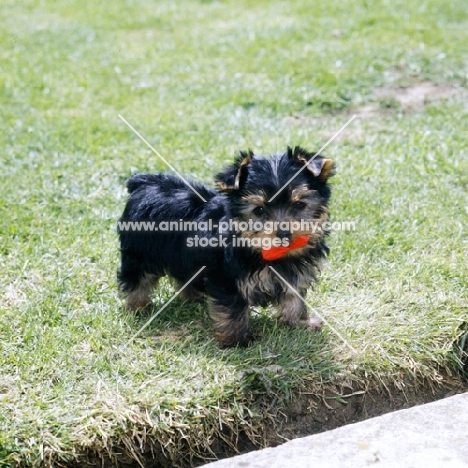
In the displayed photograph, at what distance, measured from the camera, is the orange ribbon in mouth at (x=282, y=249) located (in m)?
4.19

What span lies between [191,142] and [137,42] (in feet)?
13.4

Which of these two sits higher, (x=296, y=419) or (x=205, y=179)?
(x=205, y=179)

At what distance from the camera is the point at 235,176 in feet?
13.6

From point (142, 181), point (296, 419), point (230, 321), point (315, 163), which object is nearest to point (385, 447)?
point (296, 419)

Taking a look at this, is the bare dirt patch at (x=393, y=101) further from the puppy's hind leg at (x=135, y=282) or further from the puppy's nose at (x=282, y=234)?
the puppy's nose at (x=282, y=234)

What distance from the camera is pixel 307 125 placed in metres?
7.98

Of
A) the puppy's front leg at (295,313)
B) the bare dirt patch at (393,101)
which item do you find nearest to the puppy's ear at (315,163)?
the puppy's front leg at (295,313)

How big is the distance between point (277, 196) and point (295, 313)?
2.89 feet

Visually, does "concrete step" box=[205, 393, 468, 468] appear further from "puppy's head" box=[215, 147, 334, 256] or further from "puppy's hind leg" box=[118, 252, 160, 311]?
"puppy's hind leg" box=[118, 252, 160, 311]

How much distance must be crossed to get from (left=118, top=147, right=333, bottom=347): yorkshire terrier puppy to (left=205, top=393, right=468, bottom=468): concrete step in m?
1.02

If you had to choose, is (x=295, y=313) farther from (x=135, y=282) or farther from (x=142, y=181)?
Answer: (x=142, y=181)

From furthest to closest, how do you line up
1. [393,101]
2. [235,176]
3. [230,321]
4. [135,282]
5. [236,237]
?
[393,101] → [135,282] → [230,321] → [236,237] → [235,176]

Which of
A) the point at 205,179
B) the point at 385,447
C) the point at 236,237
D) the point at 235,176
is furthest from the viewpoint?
the point at 205,179

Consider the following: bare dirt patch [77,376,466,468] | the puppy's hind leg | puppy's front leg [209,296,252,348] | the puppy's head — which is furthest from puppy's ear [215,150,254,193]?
bare dirt patch [77,376,466,468]
